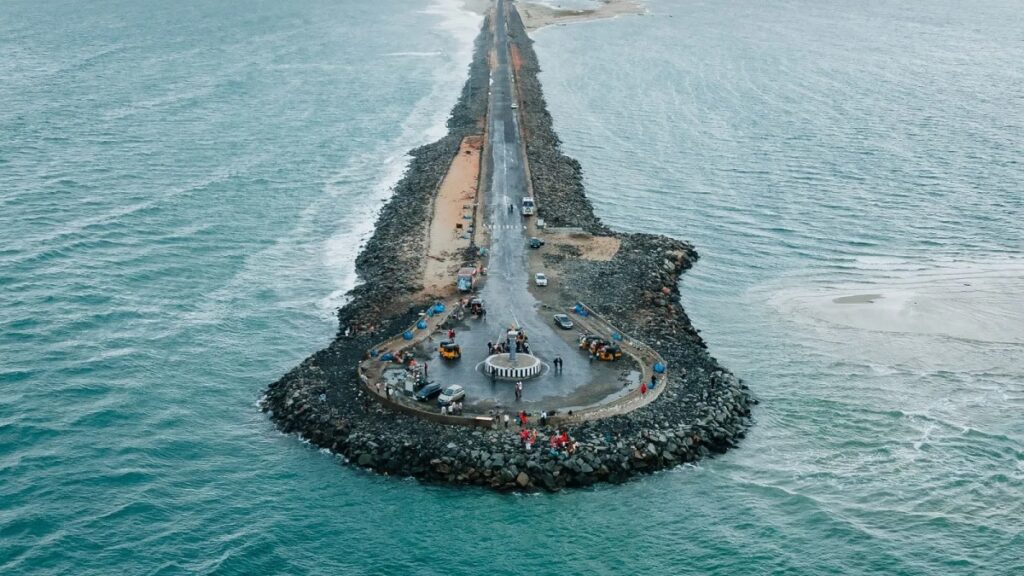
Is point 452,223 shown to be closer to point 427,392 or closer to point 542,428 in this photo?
point 427,392

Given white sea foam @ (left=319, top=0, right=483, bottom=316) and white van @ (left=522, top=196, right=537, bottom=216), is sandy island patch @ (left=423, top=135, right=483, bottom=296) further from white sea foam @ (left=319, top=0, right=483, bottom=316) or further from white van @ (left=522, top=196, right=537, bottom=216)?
white sea foam @ (left=319, top=0, right=483, bottom=316)

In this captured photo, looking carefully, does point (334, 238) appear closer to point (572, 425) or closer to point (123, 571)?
point (572, 425)

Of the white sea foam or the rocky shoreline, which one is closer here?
the rocky shoreline

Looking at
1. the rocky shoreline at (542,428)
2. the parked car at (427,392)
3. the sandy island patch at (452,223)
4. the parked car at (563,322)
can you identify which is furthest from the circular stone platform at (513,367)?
the sandy island patch at (452,223)

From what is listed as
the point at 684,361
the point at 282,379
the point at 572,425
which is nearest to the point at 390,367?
the point at 282,379

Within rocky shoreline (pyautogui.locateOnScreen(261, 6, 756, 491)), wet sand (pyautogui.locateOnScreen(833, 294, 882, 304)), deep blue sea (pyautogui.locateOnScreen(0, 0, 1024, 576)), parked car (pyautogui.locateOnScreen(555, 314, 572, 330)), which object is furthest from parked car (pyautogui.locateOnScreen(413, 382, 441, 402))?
wet sand (pyautogui.locateOnScreen(833, 294, 882, 304))

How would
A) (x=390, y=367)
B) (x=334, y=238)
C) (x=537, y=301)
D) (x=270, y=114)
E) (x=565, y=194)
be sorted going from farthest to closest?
(x=270, y=114) < (x=565, y=194) < (x=334, y=238) < (x=537, y=301) < (x=390, y=367)
